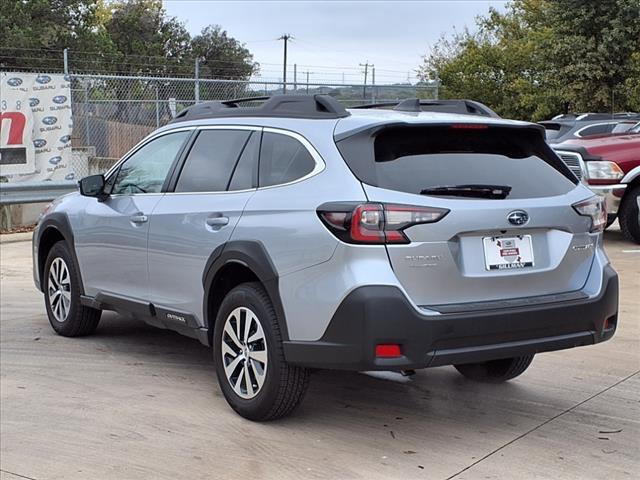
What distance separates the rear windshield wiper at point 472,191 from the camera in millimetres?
4449

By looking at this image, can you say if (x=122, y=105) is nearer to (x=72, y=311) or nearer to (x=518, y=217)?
(x=72, y=311)

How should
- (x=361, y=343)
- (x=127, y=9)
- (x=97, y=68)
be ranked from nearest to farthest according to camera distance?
(x=361, y=343) → (x=97, y=68) → (x=127, y=9)

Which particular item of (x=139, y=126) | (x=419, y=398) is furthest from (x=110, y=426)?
(x=139, y=126)

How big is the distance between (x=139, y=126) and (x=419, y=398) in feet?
46.9

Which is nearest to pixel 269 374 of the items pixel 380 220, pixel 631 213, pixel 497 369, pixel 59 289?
pixel 380 220

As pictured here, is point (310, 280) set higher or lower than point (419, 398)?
higher

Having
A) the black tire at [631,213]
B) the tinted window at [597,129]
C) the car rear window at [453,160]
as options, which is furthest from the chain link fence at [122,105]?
the car rear window at [453,160]

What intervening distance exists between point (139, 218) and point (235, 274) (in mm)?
1131

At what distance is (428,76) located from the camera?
36.5 meters

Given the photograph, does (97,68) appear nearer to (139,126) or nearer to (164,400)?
(139,126)

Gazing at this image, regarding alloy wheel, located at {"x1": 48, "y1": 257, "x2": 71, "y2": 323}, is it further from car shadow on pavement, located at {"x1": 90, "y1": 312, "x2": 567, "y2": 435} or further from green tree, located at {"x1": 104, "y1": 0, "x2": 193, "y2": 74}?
green tree, located at {"x1": 104, "y1": 0, "x2": 193, "y2": 74}

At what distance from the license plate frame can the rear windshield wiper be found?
0.77ft

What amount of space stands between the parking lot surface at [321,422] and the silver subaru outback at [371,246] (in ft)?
0.94

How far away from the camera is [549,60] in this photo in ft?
83.6
